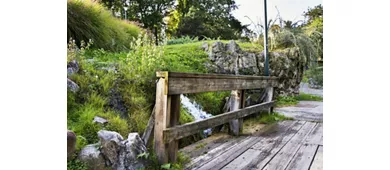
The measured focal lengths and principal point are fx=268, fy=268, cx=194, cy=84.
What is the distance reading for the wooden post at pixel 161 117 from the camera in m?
1.28

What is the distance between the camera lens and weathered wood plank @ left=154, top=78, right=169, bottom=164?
130 cm

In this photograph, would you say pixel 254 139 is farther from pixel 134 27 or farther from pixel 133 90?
pixel 134 27

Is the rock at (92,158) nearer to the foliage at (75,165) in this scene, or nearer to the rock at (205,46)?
the foliage at (75,165)

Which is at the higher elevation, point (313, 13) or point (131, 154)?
point (313, 13)

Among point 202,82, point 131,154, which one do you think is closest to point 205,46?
point 202,82

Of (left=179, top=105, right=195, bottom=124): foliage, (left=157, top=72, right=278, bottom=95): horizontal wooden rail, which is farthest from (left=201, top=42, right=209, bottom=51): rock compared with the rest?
Result: (left=179, top=105, right=195, bottom=124): foliage

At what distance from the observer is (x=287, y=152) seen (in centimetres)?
179

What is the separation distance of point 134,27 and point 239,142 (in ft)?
3.75

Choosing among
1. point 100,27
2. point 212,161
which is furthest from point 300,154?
point 100,27

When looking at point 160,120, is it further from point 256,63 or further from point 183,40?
point 256,63

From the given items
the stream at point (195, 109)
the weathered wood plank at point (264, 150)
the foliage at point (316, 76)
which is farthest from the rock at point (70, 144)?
the foliage at point (316, 76)

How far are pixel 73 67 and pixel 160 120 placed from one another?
54cm

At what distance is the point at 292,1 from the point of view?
6.24 feet
